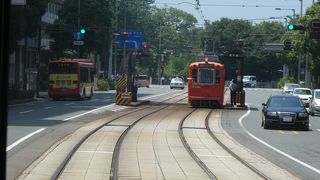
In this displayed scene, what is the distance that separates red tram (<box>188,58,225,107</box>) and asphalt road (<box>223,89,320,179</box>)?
9151 millimetres

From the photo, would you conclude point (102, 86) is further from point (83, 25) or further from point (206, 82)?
point (206, 82)

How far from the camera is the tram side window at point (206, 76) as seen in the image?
39.2 metres

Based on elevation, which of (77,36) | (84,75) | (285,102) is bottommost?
(285,102)

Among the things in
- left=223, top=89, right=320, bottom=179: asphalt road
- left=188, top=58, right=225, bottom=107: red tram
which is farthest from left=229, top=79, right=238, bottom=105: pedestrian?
left=223, top=89, right=320, bottom=179: asphalt road

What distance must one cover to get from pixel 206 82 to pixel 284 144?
20052 millimetres

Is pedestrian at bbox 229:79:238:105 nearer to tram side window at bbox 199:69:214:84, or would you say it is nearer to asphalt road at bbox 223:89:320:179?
tram side window at bbox 199:69:214:84

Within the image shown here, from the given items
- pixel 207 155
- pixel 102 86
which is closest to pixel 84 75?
pixel 102 86

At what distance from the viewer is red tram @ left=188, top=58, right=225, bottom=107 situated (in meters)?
39.0

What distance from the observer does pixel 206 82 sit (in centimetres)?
3912

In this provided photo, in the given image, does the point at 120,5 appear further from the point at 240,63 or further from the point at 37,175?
the point at 37,175

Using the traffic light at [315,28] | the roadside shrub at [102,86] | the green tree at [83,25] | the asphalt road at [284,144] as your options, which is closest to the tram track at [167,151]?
the asphalt road at [284,144]

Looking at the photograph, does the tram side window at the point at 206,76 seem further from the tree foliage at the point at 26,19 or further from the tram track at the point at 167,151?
the tram track at the point at 167,151

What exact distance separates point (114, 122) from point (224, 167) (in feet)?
42.9

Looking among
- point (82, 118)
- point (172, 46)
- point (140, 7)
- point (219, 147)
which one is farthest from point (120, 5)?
point (219, 147)
